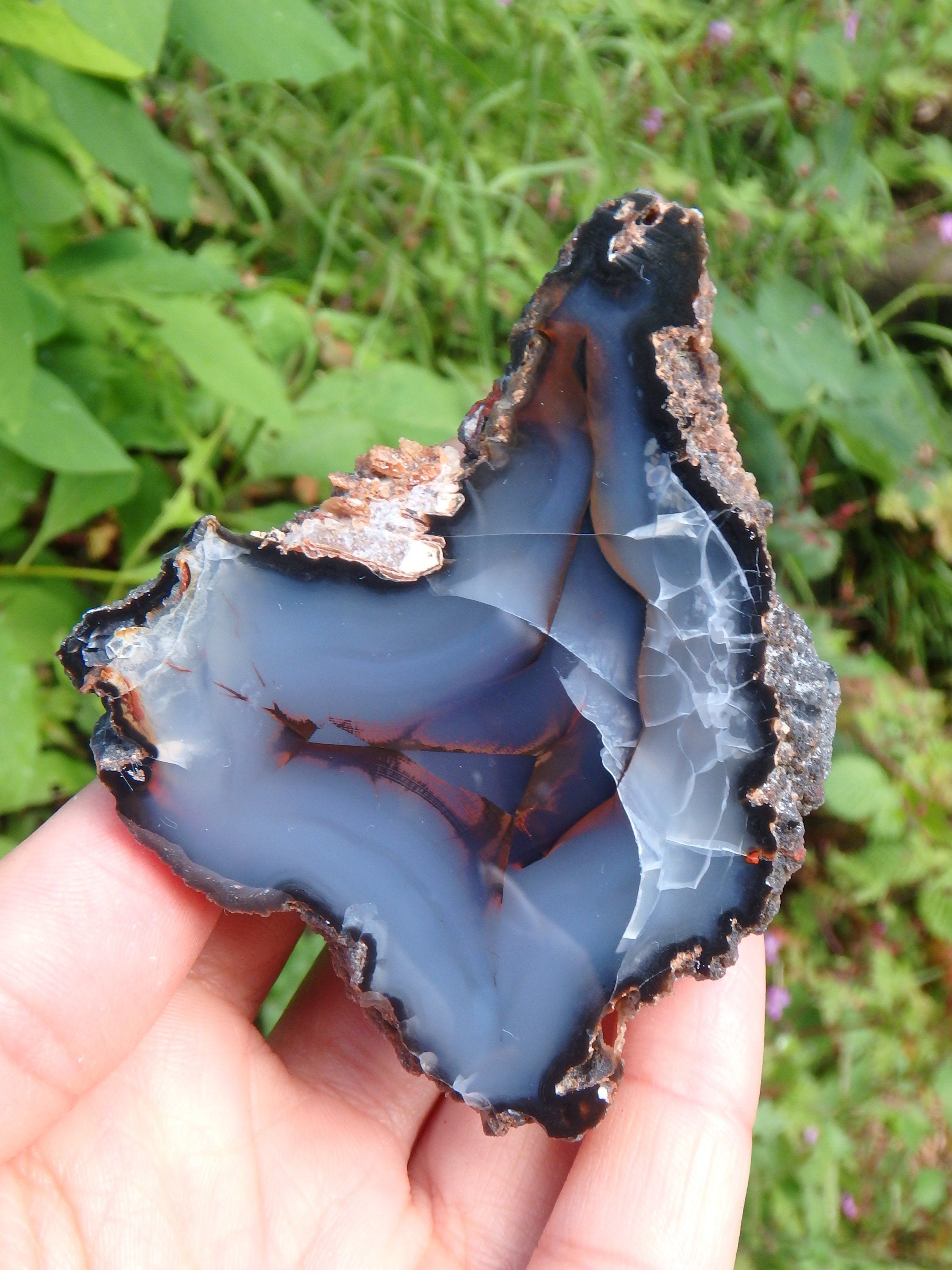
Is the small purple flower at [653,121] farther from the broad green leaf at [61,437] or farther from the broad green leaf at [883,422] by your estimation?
the broad green leaf at [61,437]

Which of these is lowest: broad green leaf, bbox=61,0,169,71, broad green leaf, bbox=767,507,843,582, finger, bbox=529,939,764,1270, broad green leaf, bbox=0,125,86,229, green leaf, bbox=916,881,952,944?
green leaf, bbox=916,881,952,944

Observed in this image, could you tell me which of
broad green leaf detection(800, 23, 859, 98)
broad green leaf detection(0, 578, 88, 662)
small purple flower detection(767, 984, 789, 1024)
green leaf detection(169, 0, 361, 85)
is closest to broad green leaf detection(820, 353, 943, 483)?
broad green leaf detection(800, 23, 859, 98)

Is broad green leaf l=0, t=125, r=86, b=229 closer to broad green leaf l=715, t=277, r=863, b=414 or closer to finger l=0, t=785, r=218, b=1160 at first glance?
finger l=0, t=785, r=218, b=1160

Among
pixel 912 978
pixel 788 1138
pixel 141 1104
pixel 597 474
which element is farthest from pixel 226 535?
pixel 912 978

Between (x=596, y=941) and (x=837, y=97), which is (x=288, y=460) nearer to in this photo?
(x=596, y=941)

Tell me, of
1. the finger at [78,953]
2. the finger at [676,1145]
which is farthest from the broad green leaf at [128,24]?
the finger at [676,1145]
